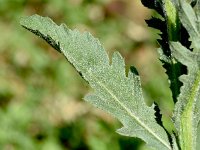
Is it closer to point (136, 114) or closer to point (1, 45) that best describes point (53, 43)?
point (136, 114)

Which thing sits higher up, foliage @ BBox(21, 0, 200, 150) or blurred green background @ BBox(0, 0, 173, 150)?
blurred green background @ BBox(0, 0, 173, 150)

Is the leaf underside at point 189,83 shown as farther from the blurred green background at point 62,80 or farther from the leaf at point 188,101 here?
the blurred green background at point 62,80

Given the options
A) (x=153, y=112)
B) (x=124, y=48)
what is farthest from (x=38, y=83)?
(x=153, y=112)

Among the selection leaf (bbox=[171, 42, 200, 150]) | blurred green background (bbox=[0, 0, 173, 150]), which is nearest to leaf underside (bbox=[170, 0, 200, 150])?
leaf (bbox=[171, 42, 200, 150])

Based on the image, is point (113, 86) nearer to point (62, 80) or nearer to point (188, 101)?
point (188, 101)

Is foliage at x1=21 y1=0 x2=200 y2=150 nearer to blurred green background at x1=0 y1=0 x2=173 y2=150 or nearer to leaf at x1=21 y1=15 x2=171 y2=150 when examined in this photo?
leaf at x1=21 y1=15 x2=171 y2=150

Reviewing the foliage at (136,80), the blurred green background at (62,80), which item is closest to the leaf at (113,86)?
the foliage at (136,80)

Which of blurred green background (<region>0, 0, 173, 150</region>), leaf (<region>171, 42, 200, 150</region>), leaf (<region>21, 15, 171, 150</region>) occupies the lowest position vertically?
leaf (<region>171, 42, 200, 150</region>)
